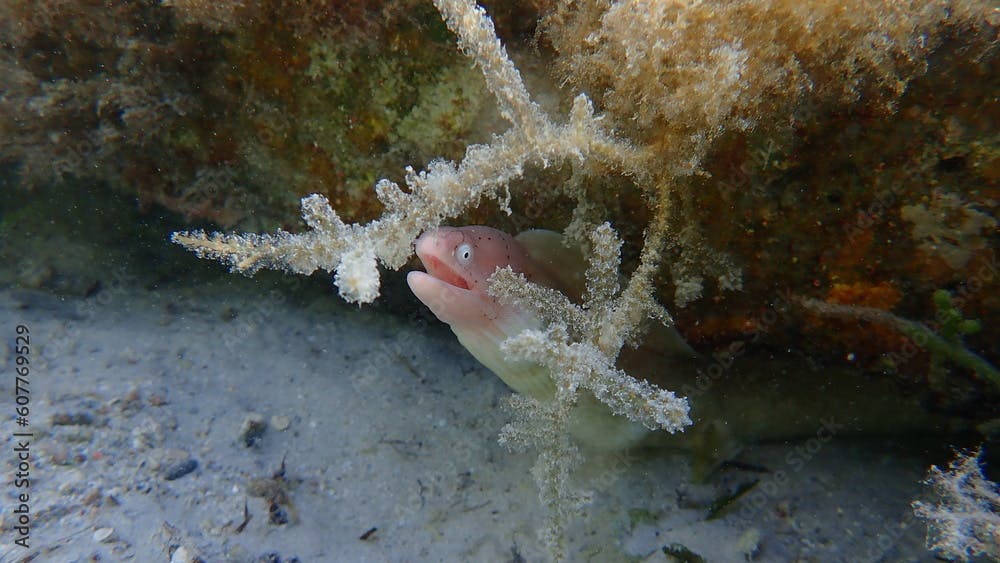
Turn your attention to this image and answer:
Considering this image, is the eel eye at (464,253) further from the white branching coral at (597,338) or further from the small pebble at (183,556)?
the small pebble at (183,556)

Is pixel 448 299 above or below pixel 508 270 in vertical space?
below

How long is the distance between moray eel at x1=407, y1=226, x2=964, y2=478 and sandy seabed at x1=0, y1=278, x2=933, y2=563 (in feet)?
0.50

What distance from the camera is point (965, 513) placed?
1.86 metres

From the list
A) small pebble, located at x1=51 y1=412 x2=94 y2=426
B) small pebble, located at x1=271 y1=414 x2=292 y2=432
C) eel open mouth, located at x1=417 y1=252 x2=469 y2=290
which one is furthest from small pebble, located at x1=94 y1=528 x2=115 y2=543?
eel open mouth, located at x1=417 y1=252 x2=469 y2=290

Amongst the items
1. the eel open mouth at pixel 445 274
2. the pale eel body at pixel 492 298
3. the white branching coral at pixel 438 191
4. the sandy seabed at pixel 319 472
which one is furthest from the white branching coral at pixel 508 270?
the sandy seabed at pixel 319 472

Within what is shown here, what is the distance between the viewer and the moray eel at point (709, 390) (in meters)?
2.45

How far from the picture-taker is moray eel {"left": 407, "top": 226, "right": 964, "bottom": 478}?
2.45 meters

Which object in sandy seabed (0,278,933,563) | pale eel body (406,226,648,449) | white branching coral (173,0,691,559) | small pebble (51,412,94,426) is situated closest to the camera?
white branching coral (173,0,691,559)

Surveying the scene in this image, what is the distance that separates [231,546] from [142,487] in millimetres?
498

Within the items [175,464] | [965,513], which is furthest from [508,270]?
[965,513]

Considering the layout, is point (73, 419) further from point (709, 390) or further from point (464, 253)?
point (709, 390)

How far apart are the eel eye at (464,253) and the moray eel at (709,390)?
1.9 inches

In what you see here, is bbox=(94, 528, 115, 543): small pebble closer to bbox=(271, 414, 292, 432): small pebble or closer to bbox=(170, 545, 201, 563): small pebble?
Answer: bbox=(170, 545, 201, 563): small pebble

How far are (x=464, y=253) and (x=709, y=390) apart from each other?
1501mm
